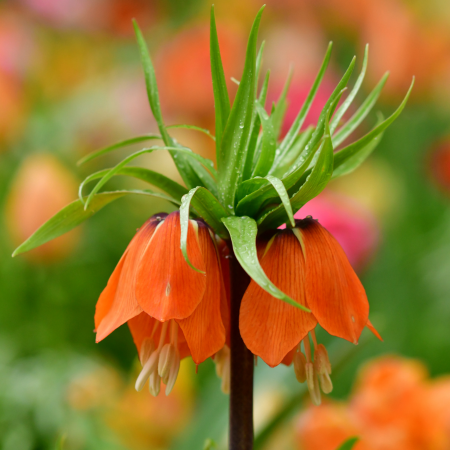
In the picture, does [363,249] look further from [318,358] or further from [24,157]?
[24,157]

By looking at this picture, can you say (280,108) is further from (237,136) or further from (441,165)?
(441,165)

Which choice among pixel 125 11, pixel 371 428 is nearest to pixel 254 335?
pixel 371 428

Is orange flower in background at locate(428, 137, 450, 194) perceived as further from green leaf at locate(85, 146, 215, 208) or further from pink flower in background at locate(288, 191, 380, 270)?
green leaf at locate(85, 146, 215, 208)

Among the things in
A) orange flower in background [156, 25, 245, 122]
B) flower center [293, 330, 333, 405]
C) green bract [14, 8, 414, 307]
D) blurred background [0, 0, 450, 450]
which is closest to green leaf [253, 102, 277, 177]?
green bract [14, 8, 414, 307]

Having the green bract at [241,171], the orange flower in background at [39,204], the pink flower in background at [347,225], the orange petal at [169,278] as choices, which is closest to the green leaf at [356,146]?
the green bract at [241,171]

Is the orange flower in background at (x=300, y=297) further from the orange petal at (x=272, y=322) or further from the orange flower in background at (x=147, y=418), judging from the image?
the orange flower in background at (x=147, y=418)
